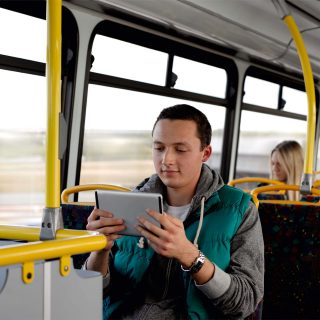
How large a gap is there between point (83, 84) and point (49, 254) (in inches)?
100

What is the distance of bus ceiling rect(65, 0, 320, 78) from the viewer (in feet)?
9.95

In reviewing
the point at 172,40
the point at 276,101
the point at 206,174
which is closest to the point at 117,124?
the point at 172,40

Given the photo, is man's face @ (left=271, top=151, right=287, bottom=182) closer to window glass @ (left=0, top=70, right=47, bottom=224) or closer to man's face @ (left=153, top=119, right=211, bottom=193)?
window glass @ (left=0, top=70, right=47, bottom=224)

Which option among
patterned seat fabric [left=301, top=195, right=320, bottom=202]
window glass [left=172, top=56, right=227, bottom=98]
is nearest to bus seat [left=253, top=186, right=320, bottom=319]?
patterned seat fabric [left=301, top=195, right=320, bottom=202]

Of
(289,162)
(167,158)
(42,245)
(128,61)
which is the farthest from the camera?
(289,162)

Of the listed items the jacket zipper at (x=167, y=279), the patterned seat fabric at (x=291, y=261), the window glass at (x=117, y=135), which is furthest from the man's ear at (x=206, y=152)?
the window glass at (x=117, y=135)

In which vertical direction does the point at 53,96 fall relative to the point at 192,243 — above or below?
above

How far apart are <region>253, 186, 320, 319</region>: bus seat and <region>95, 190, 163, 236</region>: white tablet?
148cm

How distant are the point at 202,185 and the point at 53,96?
91 cm

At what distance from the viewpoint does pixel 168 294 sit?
174cm

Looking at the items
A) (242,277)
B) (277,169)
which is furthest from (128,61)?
(242,277)

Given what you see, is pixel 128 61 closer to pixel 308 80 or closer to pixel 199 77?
pixel 199 77

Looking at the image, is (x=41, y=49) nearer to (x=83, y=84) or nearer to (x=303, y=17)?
(x=83, y=84)

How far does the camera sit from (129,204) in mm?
1510
